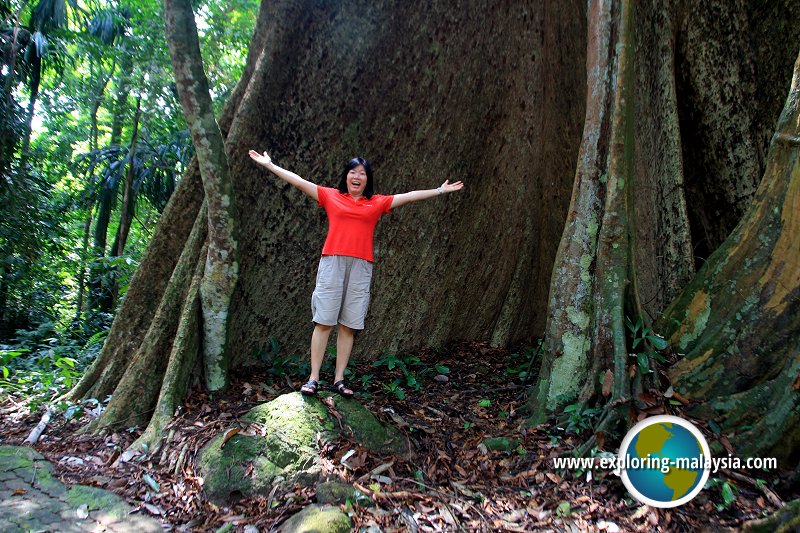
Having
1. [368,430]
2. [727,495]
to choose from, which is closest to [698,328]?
[727,495]

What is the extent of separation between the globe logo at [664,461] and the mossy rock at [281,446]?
134 centimetres

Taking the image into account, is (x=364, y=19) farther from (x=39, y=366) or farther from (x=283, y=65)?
(x=39, y=366)

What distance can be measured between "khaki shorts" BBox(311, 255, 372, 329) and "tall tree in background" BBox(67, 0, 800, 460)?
908 mm

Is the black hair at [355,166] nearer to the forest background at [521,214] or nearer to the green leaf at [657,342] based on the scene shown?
the forest background at [521,214]

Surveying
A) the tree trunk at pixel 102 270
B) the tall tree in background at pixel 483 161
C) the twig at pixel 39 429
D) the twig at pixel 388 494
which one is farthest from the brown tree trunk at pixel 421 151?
the tree trunk at pixel 102 270

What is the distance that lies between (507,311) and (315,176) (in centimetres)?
259

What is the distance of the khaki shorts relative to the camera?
3.69 metres

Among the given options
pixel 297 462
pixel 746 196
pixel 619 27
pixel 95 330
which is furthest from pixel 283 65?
pixel 95 330

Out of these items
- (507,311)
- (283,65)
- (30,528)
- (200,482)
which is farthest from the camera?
(507,311)

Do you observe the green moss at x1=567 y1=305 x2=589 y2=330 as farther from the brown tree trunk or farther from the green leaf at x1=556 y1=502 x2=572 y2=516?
the brown tree trunk

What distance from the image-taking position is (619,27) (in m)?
3.82

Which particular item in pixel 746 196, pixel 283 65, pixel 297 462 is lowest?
pixel 297 462

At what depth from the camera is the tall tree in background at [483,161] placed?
12.3 ft

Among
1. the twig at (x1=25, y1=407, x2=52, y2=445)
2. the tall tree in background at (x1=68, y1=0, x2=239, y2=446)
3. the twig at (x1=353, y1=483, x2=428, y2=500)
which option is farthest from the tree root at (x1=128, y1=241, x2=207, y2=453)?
the twig at (x1=353, y1=483, x2=428, y2=500)
